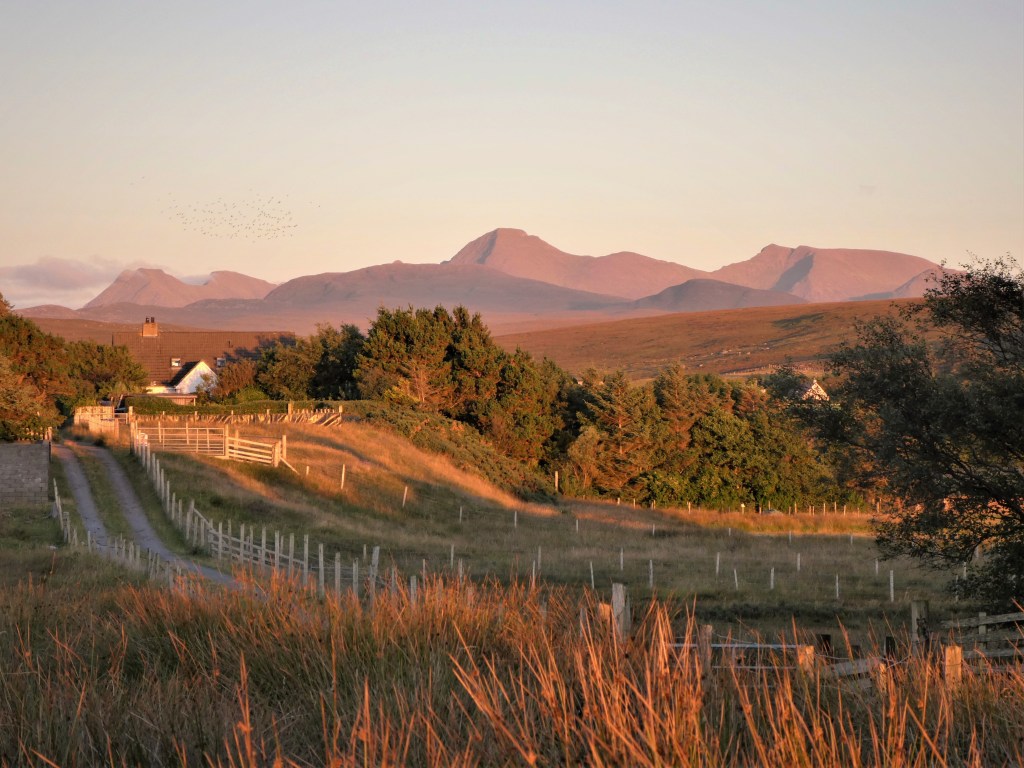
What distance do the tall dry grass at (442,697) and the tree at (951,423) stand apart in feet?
48.8

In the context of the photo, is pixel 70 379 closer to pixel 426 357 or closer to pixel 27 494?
pixel 426 357

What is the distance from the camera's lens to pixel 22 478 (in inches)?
1442

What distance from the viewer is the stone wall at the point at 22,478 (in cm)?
3525

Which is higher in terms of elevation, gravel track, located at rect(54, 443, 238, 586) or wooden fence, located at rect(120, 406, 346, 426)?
wooden fence, located at rect(120, 406, 346, 426)

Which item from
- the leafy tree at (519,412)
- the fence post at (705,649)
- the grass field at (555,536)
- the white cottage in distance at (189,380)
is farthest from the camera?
the white cottage in distance at (189,380)

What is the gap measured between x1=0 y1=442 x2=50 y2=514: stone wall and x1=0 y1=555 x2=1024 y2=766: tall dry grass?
97.0 ft

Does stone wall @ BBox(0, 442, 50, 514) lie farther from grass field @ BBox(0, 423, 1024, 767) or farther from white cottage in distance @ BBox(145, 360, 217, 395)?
white cottage in distance @ BBox(145, 360, 217, 395)

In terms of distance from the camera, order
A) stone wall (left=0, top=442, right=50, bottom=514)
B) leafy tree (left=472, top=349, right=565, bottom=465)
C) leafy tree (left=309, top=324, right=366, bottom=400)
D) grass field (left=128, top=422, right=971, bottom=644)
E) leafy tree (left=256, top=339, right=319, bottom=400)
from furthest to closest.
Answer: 1. leafy tree (left=309, top=324, right=366, bottom=400)
2. leafy tree (left=256, top=339, right=319, bottom=400)
3. leafy tree (left=472, top=349, right=565, bottom=465)
4. stone wall (left=0, top=442, right=50, bottom=514)
5. grass field (left=128, top=422, right=971, bottom=644)

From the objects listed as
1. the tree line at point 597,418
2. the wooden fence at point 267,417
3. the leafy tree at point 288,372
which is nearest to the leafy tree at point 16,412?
the wooden fence at point 267,417

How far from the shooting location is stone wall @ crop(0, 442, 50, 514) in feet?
116

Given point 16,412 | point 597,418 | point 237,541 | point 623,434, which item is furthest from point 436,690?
point 597,418

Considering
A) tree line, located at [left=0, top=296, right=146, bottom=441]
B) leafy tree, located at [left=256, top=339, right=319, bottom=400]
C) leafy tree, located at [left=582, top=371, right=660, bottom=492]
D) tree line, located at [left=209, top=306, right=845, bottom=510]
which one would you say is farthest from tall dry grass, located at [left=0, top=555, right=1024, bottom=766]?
leafy tree, located at [left=256, top=339, right=319, bottom=400]

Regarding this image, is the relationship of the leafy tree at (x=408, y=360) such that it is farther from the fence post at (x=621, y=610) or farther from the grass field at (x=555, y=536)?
the fence post at (x=621, y=610)

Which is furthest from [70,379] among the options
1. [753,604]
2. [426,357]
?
[753,604]
